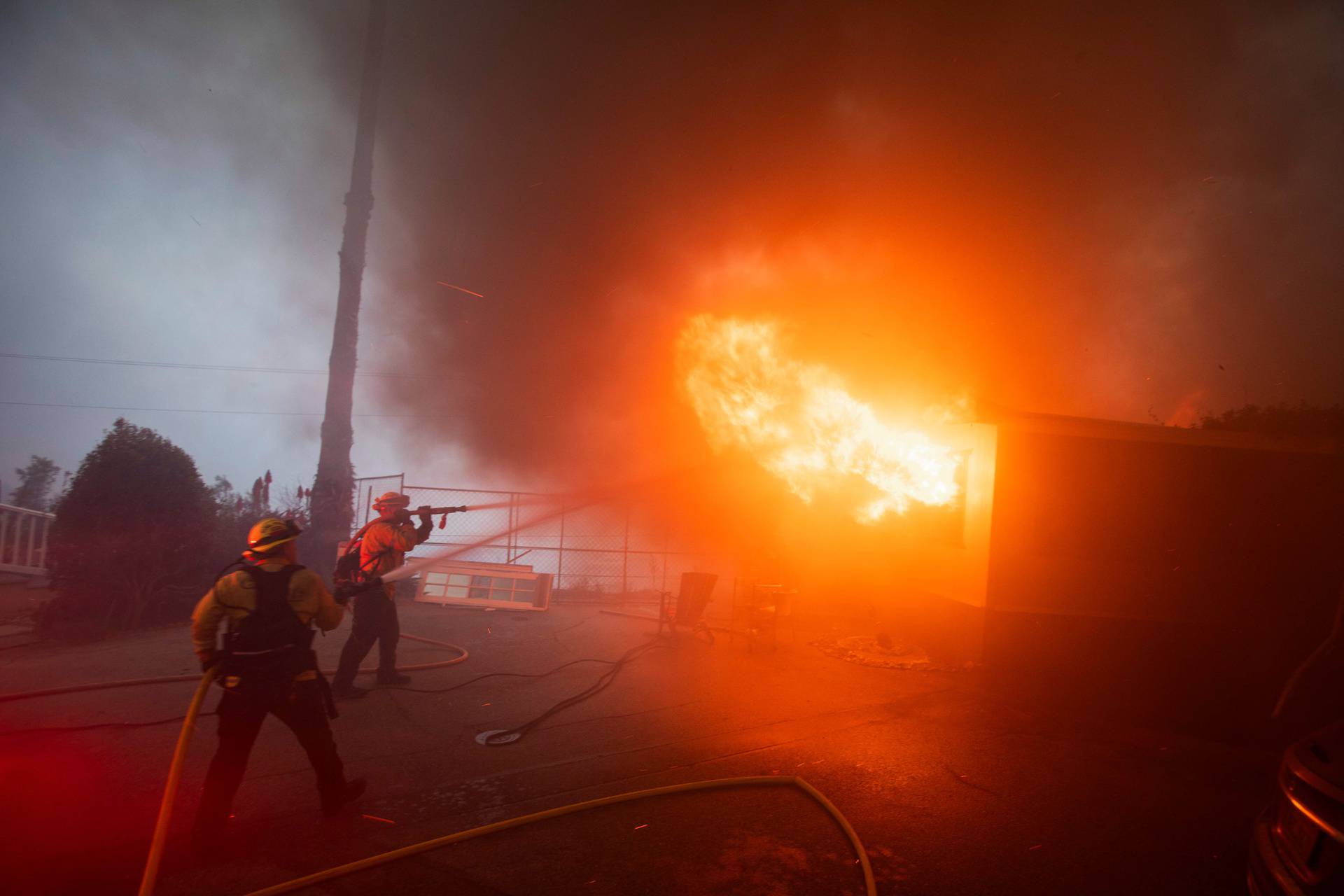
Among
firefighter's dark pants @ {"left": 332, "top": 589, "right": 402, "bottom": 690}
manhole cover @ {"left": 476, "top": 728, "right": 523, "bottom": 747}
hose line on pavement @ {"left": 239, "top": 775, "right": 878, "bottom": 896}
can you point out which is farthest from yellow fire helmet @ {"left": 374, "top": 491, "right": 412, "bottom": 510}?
hose line on pavement @ {"left": 239, "top": 775, "right": 878, "bottom": 896}

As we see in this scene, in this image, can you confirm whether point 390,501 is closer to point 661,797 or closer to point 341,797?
point 341,797

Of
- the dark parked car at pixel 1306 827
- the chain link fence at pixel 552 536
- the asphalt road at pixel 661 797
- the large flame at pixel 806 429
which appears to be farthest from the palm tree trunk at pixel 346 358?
the dark parked car at pixel 1306 827

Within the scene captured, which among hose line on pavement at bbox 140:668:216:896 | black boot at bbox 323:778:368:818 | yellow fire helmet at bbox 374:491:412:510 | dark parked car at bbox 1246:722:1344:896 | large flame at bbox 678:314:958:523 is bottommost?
black boot at bbox 323:778:368:818

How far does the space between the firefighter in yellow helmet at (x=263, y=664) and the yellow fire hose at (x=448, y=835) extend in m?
0.17

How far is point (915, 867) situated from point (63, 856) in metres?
4.54

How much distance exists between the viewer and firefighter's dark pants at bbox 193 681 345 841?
347 cm

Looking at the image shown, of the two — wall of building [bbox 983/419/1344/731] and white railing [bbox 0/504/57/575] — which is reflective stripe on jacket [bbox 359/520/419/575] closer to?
wall of building [bbox 983/419/1344/731]

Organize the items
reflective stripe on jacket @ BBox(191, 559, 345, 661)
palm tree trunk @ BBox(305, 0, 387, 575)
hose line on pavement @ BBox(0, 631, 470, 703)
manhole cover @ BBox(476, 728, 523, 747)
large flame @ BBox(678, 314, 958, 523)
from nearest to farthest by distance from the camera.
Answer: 1. reflective stripe on jacket @ BBox(191, 559, 345, 661)
2. manhole cover @ BBox(476, 728, 523, 747)
3. hose line on pavement @ BBox(0, 631, 470, 703)
4. large flame @ BBox(678, 314, 958, 523)
5. palm tree trunk @ BBox(305, 0, 387, 575)

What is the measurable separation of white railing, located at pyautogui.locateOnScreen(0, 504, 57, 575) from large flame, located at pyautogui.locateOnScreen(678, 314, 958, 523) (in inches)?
485

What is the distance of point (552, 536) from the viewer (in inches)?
571

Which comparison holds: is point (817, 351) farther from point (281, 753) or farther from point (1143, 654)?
point (281, 753)

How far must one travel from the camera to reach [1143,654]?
7645 millimetres

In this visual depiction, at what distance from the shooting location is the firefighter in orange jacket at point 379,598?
20.6 ft

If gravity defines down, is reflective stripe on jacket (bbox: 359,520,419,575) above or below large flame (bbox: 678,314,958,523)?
below
